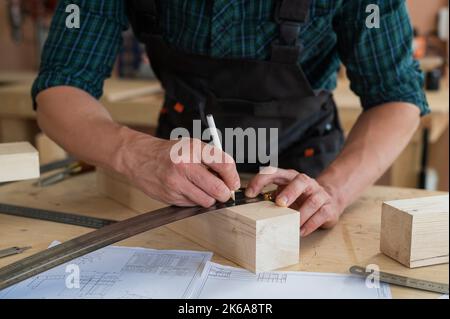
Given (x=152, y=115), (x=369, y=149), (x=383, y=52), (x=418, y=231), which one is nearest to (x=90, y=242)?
(x=418, y=231)

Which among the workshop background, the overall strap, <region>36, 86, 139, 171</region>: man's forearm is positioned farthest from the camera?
the workshop background

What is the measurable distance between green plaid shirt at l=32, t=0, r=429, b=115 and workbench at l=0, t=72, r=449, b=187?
94 centimetres

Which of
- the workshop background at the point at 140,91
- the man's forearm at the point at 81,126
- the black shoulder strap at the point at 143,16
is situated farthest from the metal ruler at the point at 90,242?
the workshop background at the point at 140,91

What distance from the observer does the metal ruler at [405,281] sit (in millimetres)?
877

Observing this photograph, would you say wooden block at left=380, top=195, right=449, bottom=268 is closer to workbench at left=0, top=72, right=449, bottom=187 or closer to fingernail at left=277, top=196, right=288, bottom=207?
fingernail at left=277, top=196, right=288, bottom=207

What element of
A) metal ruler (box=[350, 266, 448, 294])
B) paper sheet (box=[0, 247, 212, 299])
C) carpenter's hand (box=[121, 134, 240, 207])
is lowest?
paper sheet (box=[0, 247, 212, 299])

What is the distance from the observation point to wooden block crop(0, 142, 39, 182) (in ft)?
3.49

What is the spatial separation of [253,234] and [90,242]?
0.27 metres

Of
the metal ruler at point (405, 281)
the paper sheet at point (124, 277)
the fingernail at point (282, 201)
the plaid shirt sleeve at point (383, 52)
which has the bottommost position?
the paper sheet at point (124, 277)

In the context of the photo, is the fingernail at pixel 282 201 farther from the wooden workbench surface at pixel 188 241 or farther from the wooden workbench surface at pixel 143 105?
the wooden workbench surface at pixel 143 105

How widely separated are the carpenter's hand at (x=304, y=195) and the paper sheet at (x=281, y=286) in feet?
0.53

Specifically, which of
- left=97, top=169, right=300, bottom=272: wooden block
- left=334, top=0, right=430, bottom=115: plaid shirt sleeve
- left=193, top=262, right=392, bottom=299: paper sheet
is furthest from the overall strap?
left=193, top=262, right=392, bottom=299: paper sheet

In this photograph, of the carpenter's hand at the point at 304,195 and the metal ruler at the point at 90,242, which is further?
the carpenter's hand at the point at 304,195

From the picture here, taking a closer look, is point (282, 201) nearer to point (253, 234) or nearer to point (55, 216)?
point (253, 234)
